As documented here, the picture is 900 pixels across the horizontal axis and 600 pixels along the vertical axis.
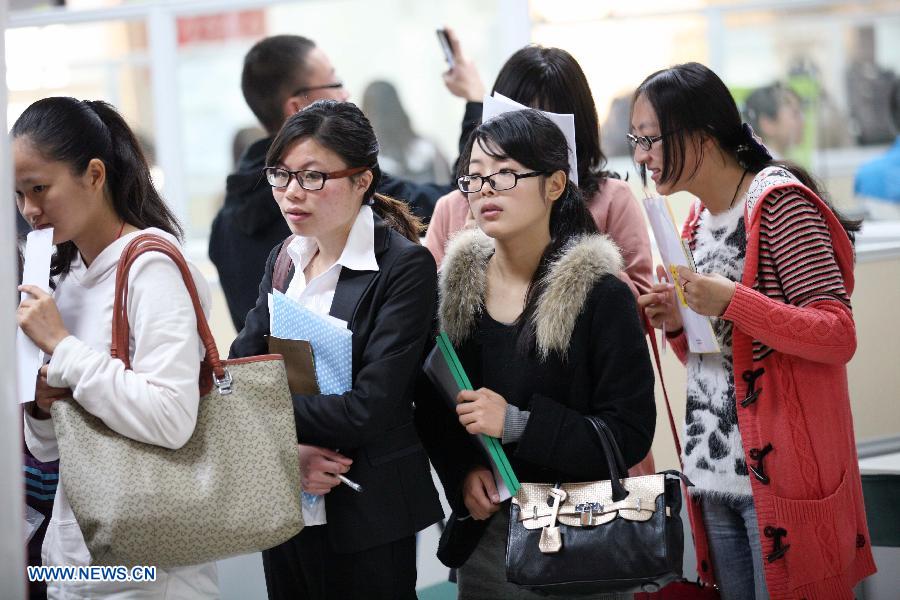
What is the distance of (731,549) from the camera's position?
7.38 ft

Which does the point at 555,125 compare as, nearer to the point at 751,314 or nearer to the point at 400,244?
the point at 400,244

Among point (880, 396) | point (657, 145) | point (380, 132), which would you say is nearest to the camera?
point (657, 145)

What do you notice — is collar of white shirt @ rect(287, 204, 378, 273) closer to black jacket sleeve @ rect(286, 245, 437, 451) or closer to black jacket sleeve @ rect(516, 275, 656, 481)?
black jacket sleeve @ rect(286, 245, 437, 451)

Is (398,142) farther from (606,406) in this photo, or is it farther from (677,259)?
(606,406)

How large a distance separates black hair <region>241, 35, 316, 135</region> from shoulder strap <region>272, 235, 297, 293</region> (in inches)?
38.8

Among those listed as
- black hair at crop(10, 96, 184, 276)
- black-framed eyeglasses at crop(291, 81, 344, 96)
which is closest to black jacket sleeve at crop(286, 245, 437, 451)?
black hair at crop(10, 96, 184, 276)

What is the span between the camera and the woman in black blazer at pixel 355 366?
189 centimetres

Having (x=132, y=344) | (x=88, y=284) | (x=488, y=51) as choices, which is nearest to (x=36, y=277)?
(x=88, y=284)

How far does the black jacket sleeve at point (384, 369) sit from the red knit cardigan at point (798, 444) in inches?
24.5

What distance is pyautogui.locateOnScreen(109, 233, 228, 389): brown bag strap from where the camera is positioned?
5.67ft

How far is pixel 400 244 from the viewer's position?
203cm

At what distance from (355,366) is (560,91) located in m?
0.95

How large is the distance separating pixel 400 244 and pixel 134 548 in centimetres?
75

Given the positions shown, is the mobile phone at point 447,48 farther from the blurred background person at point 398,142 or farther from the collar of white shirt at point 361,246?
the blurred background person at point 398,142
